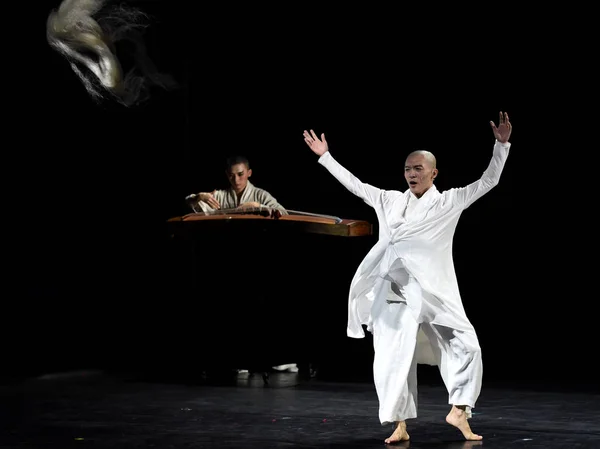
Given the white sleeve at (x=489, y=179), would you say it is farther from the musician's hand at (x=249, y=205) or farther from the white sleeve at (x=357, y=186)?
the musician's hand at (x=249, y=205)

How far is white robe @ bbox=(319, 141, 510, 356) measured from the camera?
4.23 meters

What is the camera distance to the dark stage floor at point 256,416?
4.20 metres

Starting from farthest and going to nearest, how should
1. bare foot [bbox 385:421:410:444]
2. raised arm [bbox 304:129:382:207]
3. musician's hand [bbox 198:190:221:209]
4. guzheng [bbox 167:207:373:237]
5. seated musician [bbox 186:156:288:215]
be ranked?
seated musician [bbox 186:156:288:215]
musician's hand [bbox 198:190:221:209]
guzheng [bbox 167:207:373:237]
raised arm [bbox 304:129:382:207]
bare foot [bbox 385:421:410:444]

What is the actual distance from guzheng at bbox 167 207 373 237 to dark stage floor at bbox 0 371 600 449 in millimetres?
980

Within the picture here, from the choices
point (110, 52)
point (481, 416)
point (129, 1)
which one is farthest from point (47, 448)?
point (129, 1)

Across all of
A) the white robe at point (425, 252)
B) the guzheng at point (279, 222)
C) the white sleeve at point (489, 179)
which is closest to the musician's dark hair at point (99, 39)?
the guzheng at point (279, 222)

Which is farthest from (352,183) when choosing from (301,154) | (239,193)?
(301,154)

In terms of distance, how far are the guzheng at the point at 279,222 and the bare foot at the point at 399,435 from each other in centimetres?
189

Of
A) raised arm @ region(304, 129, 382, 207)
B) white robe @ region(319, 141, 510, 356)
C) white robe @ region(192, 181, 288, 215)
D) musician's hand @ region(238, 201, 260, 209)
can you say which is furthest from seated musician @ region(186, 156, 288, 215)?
white robe @ region(319, 141, 510, 356)

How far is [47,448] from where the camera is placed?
161 inches

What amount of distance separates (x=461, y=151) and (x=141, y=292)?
3097 millimetres

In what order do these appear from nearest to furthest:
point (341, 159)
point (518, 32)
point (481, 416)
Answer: point (481, 416), point (518, 32), point (341, 159)

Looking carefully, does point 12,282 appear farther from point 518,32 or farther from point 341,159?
point 518,32

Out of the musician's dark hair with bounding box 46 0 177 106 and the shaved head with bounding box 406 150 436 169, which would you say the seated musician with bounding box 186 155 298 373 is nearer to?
the musician's dark hair with bounding box 46 0 177 106
